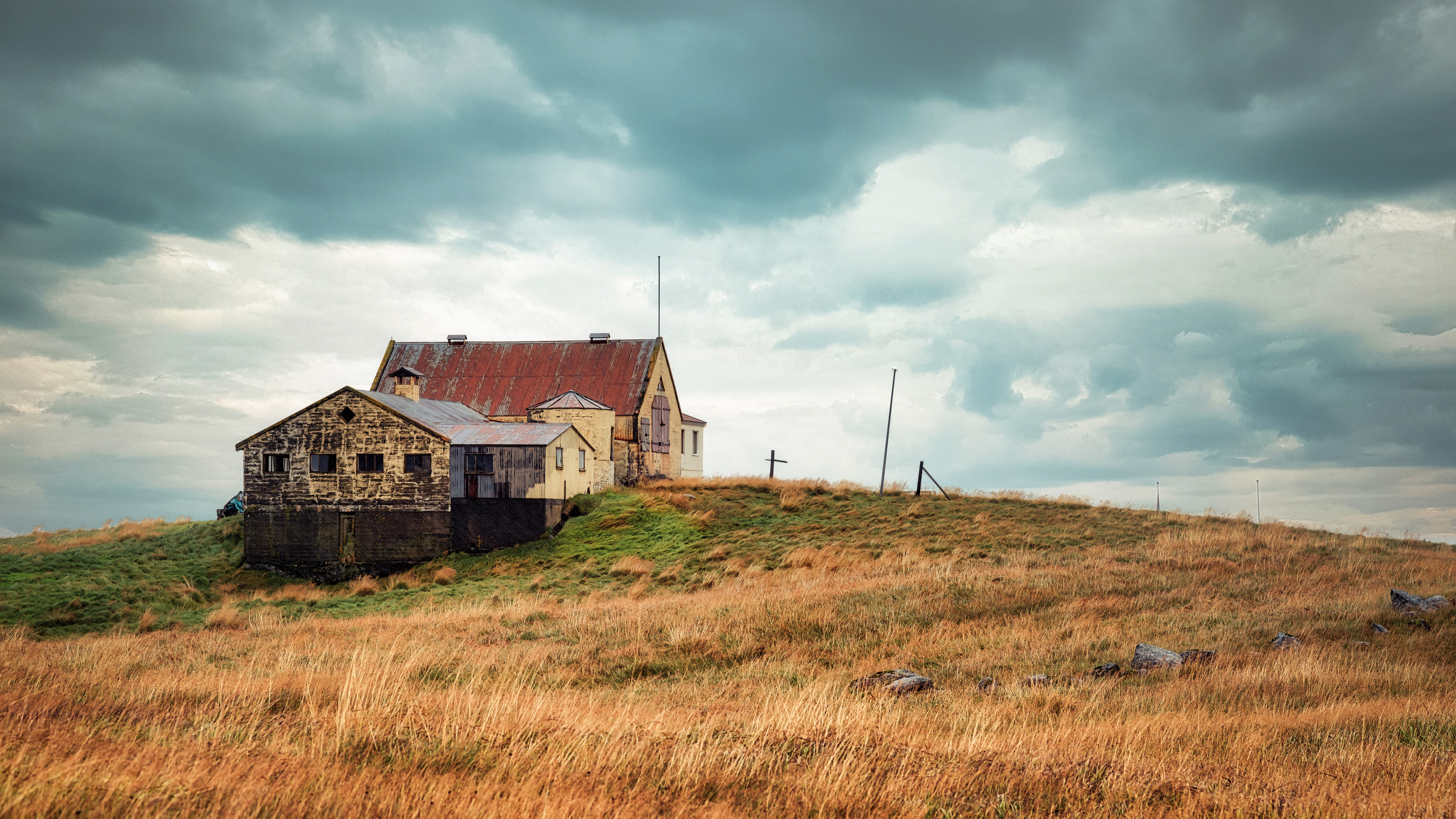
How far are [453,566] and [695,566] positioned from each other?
10.3m

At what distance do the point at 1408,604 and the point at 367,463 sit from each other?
32361 mm

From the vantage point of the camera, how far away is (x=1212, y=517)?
3509 centimetres

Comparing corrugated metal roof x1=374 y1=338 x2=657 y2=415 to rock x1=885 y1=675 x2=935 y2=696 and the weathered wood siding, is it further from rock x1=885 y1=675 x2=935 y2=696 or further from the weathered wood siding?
rock x1=885 y1=675 x2=935 y2=696

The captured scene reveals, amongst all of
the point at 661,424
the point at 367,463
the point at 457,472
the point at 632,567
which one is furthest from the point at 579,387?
the point at 632,567

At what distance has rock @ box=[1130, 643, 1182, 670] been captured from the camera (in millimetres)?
12883

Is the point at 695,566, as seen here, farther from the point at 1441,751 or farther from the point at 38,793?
the point at 38,793

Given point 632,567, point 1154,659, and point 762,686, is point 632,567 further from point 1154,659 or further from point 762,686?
point 1154,659

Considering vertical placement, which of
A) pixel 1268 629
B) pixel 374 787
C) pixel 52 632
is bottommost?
pixel 52 632

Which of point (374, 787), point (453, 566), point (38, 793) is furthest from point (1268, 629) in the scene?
point (453, 566)

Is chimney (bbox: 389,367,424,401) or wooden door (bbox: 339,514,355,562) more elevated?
chimney (bbox: 389,367,424,401)

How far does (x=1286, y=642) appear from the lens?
14.6 m

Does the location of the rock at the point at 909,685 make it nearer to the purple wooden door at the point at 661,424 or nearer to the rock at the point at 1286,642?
the rock at the point at 1286,642

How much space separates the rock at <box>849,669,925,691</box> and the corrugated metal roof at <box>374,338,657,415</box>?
107 ft

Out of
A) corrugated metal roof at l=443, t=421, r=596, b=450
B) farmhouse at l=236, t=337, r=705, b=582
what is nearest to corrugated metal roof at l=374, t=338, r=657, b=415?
corrugated metal roof at l=443, t=421, r=596, b=450
